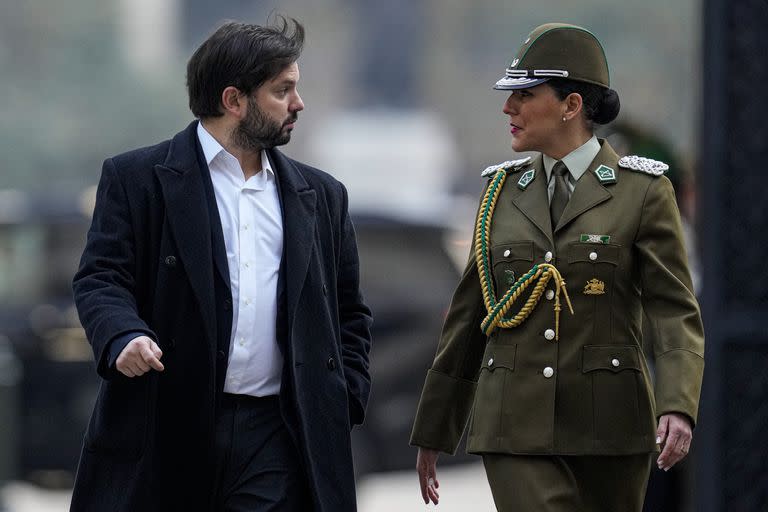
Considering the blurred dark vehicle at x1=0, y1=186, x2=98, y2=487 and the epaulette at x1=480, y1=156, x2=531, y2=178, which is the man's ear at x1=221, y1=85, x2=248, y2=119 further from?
the blurred dark vehicle at x1=0, y1=186, x2=98, y2=487

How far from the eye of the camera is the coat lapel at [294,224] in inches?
211

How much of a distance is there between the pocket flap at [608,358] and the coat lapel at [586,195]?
332 millimetres

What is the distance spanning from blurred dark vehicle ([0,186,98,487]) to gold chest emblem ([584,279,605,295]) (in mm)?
7235

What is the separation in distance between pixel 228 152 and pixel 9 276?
Result: 26.3 ft

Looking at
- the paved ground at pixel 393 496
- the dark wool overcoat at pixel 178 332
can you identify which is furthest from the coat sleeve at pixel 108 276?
the paved ground at pixel 393 496

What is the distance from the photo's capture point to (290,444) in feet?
17.7

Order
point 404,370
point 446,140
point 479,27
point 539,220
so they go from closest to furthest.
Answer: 1. point 539,220
2. point 404,370
3. point 446,140
4. point 479,27

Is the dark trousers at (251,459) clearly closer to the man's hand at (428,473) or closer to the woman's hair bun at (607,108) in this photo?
the man's hand at (428,473)

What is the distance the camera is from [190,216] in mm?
5352

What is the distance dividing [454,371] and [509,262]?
0.38m

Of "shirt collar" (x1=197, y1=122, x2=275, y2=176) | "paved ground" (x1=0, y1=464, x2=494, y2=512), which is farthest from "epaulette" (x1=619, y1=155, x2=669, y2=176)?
"paved ground" (x1=0, y1=464, x2=494, y2=512)

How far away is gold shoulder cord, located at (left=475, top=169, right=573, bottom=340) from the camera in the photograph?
17.2 ft

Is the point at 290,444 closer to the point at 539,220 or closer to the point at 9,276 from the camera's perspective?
the point at 539,220

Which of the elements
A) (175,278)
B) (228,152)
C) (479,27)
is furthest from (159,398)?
(479,27)
